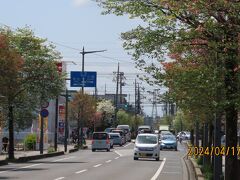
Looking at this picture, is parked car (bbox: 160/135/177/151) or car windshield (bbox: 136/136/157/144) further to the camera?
parked car (bbox: 160/135/177/151)

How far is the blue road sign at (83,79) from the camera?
5472 cm

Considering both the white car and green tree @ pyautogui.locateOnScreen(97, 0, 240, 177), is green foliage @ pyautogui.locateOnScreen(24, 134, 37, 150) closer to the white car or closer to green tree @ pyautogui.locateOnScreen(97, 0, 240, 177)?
the white car

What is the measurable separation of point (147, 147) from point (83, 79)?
17.4 m

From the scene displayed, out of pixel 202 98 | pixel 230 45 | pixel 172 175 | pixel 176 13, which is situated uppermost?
pixel 176 13

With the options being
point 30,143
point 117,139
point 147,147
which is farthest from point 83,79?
point 117,139

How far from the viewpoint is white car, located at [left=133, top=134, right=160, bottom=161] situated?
38906 millimetres

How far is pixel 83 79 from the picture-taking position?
54.9 m

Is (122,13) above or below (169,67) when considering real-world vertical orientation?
above

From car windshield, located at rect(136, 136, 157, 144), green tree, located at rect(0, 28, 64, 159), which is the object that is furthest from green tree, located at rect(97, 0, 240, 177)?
car windshield, located at rect(136, 136, 157, 144)

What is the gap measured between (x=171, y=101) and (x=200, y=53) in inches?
66.7

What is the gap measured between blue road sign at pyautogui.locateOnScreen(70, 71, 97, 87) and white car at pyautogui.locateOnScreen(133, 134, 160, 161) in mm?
15759

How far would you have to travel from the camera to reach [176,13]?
11641 millimetres

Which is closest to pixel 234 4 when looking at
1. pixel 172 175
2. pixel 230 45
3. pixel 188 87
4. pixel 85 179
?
pixel 230 45

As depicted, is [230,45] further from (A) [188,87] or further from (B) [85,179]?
(B) [85,179]
